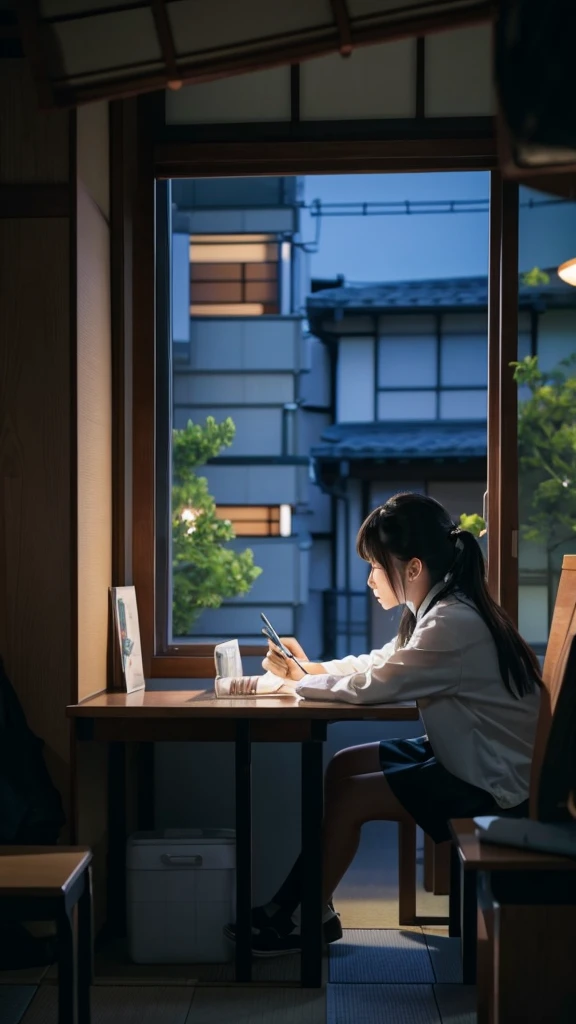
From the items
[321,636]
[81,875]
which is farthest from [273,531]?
[81,875]

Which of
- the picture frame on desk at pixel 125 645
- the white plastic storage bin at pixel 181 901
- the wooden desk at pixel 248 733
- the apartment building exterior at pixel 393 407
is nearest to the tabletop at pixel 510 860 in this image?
the wooden desk at pixel 248 733

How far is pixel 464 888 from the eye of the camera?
116 inches

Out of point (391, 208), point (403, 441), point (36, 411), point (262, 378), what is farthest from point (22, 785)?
point (403, 441)

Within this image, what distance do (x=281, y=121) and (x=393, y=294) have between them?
211 inches

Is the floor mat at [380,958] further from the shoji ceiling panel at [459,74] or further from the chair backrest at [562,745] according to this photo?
the shoji ceiling panel at [459,74]

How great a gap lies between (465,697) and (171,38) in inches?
78.1

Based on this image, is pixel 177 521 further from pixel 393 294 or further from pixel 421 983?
pixel 393 294

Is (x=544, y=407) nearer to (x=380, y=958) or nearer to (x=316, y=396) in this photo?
(x=380, y=958)

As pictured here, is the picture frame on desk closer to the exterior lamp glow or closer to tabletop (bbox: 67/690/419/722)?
tabletop (bbox: 67/690/419/722)

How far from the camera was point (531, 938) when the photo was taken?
6.90 ft

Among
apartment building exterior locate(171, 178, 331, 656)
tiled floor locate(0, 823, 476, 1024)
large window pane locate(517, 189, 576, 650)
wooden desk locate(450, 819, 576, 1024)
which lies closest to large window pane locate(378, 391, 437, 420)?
apartment building exterior locate(171, 178, 331, 656)

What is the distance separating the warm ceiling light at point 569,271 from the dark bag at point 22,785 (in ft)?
7.47

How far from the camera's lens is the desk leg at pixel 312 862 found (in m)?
3.18

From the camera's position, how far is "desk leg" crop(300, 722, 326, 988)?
3.18 m
